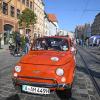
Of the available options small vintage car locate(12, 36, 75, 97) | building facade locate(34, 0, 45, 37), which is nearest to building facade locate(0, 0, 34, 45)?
building facade locate(34, 0, 45, 37)

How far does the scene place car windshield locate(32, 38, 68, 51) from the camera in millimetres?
9820

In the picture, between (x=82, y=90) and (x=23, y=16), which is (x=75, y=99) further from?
(x=23, y=16)

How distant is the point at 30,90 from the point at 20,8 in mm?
43389

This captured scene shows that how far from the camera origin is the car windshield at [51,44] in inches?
387

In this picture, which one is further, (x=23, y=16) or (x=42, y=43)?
(x=23, y=16)

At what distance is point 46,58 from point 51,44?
69.5 inches

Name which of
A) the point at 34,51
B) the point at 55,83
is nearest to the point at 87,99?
the point at 55,83

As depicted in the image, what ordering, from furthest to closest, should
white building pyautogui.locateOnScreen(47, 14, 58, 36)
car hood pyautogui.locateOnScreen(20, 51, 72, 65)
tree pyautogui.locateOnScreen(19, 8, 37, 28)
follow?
white building pyautogui.locateOnScreen(47, 14, 58, 36)
tree pyautogui.locateOnScreen(19, 8, 37, 28)
car hood pyautogui.locateOnScreen(20, 51, 72, 65)

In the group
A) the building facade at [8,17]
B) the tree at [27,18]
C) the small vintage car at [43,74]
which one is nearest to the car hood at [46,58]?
the small vintage car at [43,74]

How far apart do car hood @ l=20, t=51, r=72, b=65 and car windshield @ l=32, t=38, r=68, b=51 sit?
730 millimetres

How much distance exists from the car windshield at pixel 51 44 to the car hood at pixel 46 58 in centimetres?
73

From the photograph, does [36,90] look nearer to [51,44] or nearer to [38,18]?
[51,44]

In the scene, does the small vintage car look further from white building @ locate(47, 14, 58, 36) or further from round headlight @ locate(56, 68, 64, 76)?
white building @ locate(47, 14, 58, 36)

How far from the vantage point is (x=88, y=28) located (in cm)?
14912
